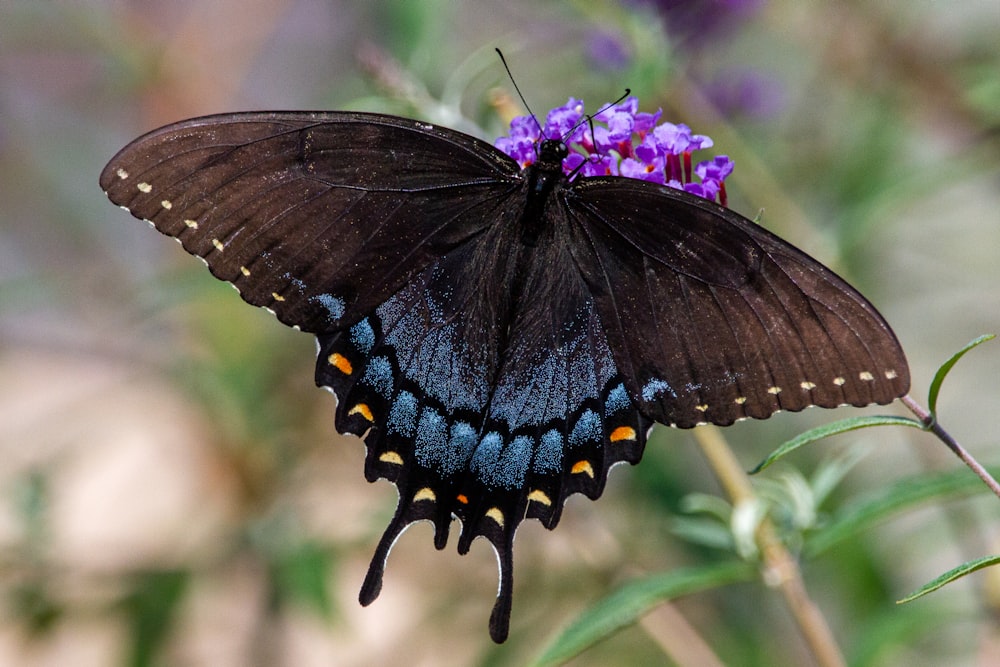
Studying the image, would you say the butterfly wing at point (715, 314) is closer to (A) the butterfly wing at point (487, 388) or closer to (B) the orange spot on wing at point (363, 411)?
(A) the butterfly wing at point (487, 388)

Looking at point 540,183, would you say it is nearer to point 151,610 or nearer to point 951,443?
point 951,443

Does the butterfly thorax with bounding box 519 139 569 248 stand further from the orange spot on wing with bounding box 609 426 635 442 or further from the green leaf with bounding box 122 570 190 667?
the green leaf with bounding box 122 570 190 667

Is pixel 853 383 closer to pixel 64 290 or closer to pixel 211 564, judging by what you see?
pixel 211 564

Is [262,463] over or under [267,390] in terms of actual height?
under

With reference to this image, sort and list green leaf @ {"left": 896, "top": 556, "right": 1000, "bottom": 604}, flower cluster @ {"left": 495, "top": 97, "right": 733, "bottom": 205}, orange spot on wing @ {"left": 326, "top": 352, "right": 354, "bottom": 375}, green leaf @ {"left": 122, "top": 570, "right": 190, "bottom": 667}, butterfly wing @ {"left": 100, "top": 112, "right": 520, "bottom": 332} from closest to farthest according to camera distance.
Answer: green leaf @ {"left": 896, "top": 556, "right": 1000, "bottom": 604}, flower cluster @ {"left": 495, "top": 97, "right": 733, "bottom": 205}, butterfly wing @ {"left": 100, "top": 112, "right": 520, "bottom": 332}, orange spot on wing @ {"left": 326, "top": 352, "right": 354, "bottom": 375}, green leaf @ {"left": 122, "top": 570, "right": 190, "bottom": 667}

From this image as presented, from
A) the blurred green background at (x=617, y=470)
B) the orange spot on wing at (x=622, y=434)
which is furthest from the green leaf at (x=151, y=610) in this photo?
the orange spot on wing at (x=622, y=434)

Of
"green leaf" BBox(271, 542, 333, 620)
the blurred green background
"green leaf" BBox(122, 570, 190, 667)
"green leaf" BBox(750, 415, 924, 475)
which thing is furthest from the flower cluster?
"green leaf" BBox(122, 570, 190, 667)

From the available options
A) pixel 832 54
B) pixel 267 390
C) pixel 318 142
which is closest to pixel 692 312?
pixel 318 142
